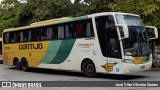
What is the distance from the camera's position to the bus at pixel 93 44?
52.5 feet

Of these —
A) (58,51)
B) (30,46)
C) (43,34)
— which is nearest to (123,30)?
(58,51)

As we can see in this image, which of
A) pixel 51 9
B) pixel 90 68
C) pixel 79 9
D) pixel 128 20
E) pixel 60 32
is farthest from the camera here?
pixel 51 9

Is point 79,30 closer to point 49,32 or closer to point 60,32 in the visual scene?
point 60,32

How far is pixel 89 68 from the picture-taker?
17.7 metres

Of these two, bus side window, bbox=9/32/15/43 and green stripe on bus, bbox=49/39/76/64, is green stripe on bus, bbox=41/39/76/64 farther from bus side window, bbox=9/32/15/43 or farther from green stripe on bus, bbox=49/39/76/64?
bus side window, bbox=9/32/15/43

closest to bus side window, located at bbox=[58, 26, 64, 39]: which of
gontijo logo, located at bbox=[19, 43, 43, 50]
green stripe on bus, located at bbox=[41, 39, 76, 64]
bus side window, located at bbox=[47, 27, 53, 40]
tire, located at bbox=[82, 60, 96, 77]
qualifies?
green stripe on bus, located at bbox=[41, 39, 76, 64]

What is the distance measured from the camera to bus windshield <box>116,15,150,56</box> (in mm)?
16016

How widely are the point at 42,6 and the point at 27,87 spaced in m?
22.9

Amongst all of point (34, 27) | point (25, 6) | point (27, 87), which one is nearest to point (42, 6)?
point (25, 6)

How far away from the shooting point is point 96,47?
17.2 meters

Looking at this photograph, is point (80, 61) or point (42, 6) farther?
point (42, 6)

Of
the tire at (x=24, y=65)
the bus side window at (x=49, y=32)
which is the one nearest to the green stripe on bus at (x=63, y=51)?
the bus side window at (x=49, y=32)

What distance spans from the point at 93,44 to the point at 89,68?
4.46 feet

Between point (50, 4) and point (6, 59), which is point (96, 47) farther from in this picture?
point (50, 4)
